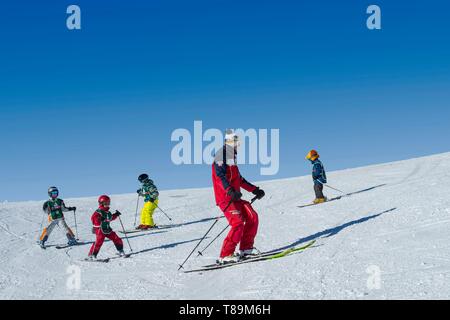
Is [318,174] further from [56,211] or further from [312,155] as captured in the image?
[56,211]

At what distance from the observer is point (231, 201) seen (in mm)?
8047

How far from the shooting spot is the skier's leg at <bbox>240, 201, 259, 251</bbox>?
848cm

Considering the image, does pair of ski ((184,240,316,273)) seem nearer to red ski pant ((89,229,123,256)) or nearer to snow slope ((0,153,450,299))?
snow slope ((0,153,450,299))

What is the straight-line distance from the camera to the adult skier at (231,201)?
812 centimetres

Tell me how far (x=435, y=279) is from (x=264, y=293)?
2.11 meters

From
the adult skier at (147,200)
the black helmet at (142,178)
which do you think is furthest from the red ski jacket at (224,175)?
the black helmet at (142,178)

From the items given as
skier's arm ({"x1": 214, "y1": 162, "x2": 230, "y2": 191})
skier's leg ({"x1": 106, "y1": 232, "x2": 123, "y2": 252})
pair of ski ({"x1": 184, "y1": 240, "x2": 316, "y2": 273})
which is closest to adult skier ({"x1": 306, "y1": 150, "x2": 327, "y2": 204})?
pair of ski ({"x1": 184, "y1": 240, "x2": 316, "y2": 273})

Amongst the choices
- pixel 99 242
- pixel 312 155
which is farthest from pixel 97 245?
pixel 312 155

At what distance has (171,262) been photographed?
9.51 metres

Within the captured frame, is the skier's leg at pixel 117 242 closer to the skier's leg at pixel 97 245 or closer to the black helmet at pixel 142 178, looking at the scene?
the skier's leg at pixel 97 245

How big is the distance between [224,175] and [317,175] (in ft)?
29.4

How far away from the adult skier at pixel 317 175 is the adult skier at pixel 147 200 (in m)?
5.48

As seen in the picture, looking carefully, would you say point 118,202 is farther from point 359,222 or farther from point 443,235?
point 443,235

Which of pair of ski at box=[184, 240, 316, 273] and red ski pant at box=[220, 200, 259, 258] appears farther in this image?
red ski pant at box=[220, 200, 259, 258]
